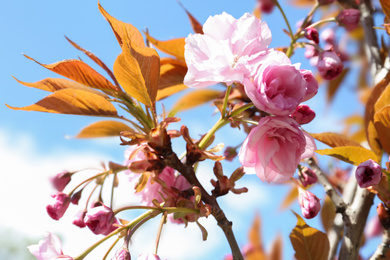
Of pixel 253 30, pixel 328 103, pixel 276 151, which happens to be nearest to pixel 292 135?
pixel 276 151

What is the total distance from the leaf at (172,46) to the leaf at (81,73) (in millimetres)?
210

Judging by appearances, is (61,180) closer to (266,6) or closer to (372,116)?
(372,116)

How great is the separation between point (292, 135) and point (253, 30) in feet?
0.60

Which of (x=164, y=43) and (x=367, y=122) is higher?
(x=164, y=43)

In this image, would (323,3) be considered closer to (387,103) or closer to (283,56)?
(387,103)

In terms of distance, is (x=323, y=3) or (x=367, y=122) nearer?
(x=367, y=122)

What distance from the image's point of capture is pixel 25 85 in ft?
2.48

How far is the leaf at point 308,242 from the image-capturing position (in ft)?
2.85

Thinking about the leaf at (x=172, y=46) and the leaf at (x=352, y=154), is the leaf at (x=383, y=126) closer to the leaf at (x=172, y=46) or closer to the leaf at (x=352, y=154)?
the leaf at (x=352, y=154)

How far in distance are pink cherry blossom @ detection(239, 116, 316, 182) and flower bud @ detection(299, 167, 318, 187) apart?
0.24 meters

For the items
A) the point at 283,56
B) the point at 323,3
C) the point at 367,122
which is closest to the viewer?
the point at 283,56

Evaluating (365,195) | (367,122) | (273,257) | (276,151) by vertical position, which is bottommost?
(273,257)

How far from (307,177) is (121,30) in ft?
1.66

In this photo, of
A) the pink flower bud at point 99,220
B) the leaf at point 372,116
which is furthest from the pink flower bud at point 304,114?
the pink flower bud at point 99,220
